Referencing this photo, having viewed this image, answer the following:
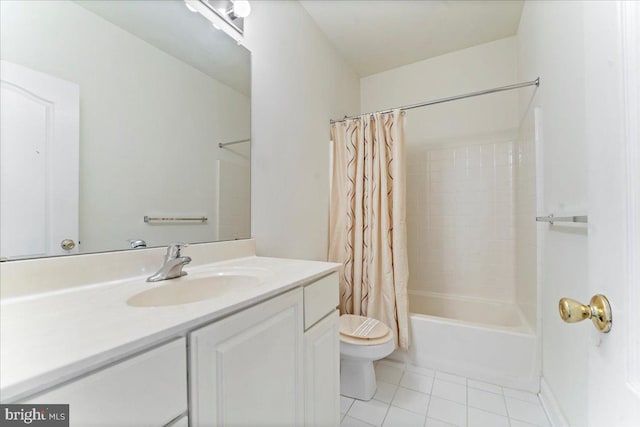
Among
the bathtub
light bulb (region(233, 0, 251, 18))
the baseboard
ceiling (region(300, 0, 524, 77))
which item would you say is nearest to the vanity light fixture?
light bulb (region(233, 0, 251, 18))

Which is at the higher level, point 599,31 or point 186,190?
point 599,31

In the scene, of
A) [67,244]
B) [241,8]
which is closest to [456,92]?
[241,8]

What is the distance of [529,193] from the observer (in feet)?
5.79

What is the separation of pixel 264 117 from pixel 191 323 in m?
1.23

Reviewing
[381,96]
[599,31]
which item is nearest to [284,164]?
[599,31]

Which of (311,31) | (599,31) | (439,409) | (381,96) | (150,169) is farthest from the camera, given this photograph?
(381,96)

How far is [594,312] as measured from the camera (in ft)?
1.44

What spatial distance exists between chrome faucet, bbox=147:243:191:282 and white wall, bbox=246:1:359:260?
0.50 meters

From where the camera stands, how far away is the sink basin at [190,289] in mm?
810

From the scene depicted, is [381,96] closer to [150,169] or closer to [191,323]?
[150,169]

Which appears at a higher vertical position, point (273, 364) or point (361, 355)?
point (273, 364)

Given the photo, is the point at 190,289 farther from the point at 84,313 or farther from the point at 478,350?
the point at 478,350

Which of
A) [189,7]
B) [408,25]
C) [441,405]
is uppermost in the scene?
[408,25]

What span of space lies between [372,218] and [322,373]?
1.13m
